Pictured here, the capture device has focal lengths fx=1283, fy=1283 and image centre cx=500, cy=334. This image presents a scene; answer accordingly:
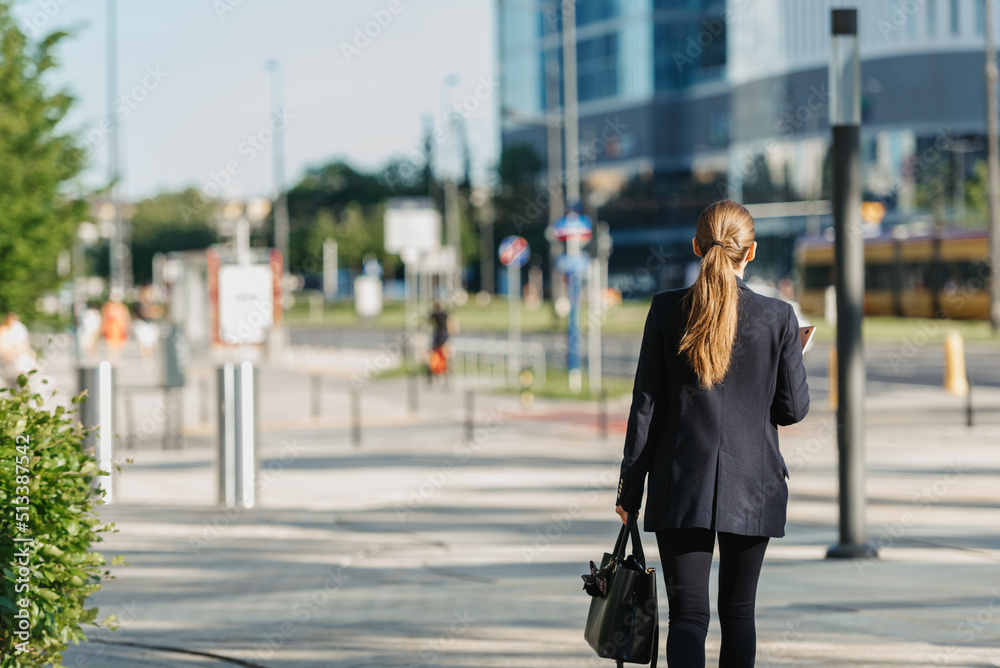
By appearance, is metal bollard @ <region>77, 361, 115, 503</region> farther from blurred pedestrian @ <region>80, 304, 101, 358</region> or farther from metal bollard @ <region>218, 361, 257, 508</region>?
blurred pedestrian @ <region>80, 304, 101, 358</region>

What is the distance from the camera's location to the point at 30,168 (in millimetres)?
14852

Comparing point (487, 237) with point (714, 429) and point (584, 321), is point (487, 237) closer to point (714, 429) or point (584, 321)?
point (584, 321)

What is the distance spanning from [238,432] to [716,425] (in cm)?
755

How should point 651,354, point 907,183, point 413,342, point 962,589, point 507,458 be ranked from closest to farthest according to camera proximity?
1. point 651,354
2. point 962,589
3. point 507,458
4. point 413,342
5. point 907,183

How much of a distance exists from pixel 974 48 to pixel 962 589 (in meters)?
69.3

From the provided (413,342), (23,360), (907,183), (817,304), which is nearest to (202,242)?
(907,183)

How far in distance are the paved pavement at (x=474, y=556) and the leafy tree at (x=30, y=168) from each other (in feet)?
8.29

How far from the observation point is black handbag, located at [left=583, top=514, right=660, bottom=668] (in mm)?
3932

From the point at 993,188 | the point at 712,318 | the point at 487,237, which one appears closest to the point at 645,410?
the point at 712,318

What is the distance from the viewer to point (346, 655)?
5.71m

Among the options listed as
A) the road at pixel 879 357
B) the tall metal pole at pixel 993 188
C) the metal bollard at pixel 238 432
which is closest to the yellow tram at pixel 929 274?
the tall metal pole at pixel 993 188

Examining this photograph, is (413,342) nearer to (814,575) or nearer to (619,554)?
(814,575)

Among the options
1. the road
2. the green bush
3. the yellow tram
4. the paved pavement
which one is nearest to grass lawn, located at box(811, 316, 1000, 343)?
the yellow tram

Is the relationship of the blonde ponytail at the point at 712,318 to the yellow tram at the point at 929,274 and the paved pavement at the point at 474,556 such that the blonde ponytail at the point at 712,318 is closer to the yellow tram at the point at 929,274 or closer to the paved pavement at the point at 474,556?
the paved pavement at the point at 474,556
